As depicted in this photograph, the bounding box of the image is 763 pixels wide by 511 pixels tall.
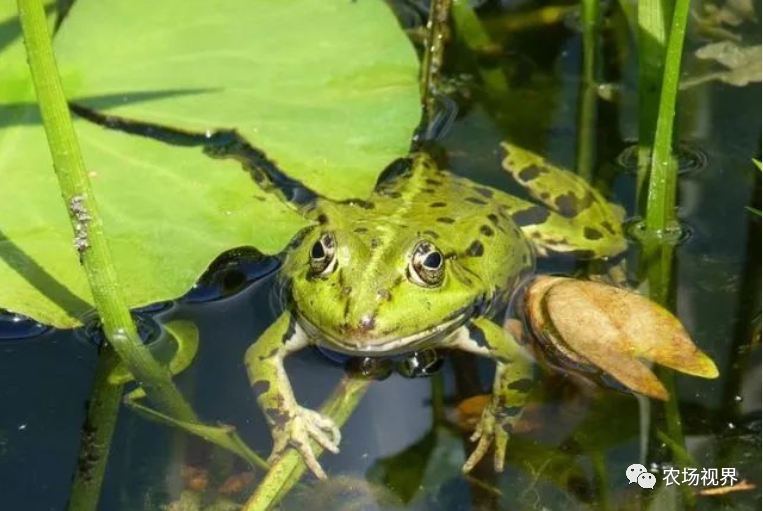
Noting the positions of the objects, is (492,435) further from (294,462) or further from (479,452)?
(294,462)

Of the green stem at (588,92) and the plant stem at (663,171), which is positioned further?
the green stem at (588,92)

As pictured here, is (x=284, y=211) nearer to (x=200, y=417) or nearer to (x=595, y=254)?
(x=200, y=417)

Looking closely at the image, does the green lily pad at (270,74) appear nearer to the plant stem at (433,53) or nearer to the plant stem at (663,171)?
the plant stem at (433,53)

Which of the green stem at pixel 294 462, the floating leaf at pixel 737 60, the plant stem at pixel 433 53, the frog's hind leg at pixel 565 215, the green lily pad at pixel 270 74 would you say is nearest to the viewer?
the green stem at pixel 294 462

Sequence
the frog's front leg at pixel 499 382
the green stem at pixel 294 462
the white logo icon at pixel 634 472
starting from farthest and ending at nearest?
1. the frog's front leg at pixel 499 382
2. the white logo icon at pixel 634 472
3. the green stem at pixel 294 462

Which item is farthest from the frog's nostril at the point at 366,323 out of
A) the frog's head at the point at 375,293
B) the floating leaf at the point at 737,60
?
the floating leaf at the point at 737,60

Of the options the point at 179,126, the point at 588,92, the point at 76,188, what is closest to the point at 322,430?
the point at 76,188

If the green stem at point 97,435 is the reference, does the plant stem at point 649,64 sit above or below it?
above

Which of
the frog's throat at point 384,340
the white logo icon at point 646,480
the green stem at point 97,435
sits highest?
the frog's throat at point 384,340
